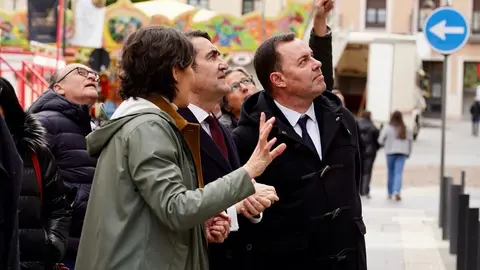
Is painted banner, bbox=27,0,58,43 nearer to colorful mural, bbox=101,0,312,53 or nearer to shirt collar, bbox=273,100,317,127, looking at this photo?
colorful mural, bbox=101,0,312,53

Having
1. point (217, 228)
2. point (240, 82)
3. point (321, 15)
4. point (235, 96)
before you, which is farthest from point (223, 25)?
point (217, 228)

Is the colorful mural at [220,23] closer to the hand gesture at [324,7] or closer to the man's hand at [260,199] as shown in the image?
the hand gesture at [324,7]

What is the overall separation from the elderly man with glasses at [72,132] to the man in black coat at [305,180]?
56.5 inches

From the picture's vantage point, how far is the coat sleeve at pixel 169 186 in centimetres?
357

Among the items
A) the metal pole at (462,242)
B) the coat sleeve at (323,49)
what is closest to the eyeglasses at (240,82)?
the coat sleeve at (323,49)

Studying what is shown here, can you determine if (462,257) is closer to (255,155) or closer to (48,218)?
(48,218)

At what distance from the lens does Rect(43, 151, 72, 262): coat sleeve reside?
4.94 meters

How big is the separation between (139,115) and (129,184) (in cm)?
25

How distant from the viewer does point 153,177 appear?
11.8 ft

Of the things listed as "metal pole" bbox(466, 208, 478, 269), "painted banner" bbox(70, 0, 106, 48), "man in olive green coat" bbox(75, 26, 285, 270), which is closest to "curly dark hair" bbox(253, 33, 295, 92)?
"man in olive green coat" bbox(75, 26, 285, 270)

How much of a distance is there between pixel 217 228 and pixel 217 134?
2.60 ft

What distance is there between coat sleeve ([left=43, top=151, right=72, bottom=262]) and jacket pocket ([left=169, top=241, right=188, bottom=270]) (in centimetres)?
139

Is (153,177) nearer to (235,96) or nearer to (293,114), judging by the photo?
(293,114)

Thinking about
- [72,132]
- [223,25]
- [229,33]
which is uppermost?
[72,132]
